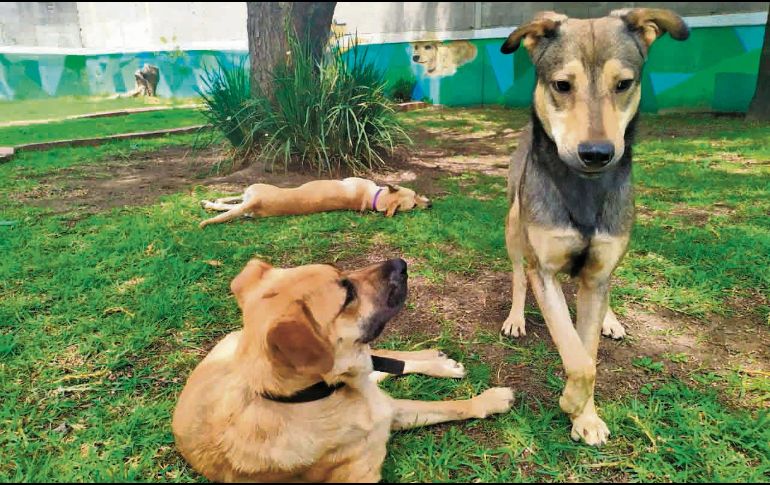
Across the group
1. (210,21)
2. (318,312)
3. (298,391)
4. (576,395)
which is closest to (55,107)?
(210,21)

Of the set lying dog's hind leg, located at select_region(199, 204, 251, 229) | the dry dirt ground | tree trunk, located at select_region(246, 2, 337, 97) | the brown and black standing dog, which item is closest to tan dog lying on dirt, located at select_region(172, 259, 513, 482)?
the brown and black standing dog

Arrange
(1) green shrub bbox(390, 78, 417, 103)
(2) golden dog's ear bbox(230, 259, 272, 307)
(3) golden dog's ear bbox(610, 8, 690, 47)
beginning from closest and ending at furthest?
1. (2) golden dog's ear bbox(230, 259, 272, 307)
2. (3) golden dog's ear bbox(610, 8, 690, 47)
3. (1) green shrub bbox(390, 78, 417, 103)

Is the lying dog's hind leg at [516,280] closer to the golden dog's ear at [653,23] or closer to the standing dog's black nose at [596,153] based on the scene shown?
the standing dog's black nose at [596,153]

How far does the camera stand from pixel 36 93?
22.0 metres

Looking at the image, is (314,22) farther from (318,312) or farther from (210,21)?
(210,21)

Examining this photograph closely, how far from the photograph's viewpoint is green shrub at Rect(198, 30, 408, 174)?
284 inches

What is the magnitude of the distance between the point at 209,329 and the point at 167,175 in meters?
Answer: 5.22

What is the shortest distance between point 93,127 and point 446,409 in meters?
14.0

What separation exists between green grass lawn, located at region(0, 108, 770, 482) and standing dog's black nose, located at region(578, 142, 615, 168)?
129cm

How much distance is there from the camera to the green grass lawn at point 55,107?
14.6 meters

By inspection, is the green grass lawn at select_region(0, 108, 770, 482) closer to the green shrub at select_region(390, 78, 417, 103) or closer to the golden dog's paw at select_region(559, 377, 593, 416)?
the golden dog's paw at select_region(559, 377, 593, 416)

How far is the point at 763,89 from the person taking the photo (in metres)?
10.1

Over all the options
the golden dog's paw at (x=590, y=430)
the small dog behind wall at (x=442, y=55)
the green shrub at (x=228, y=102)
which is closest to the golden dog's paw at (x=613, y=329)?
the golden dog's paw at (x=590, y=430)

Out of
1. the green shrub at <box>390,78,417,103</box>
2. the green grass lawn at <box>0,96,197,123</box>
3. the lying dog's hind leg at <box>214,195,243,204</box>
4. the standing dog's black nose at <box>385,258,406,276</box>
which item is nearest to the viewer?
the standing dog's black nose at <box>385,258,406,276</box>
